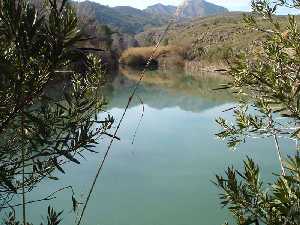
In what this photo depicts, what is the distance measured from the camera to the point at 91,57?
2918 millimetres

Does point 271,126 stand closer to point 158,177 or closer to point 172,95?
point 158,177

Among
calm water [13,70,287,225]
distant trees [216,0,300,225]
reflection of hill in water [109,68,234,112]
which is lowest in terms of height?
reflection of hill in water [109,68,234,112]

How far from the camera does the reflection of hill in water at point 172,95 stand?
1278 inches

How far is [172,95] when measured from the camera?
37.6 meters

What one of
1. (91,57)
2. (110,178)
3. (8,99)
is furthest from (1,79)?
(110,178)

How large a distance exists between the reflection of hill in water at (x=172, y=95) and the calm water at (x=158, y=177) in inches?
293

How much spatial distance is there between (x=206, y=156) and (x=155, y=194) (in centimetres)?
421

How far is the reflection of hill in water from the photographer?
32.5 meters

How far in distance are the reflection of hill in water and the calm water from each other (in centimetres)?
743

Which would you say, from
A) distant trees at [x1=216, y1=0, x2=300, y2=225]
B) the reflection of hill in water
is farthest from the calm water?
distant trees at [x1=216, y1=0, x2=300, y2=225]

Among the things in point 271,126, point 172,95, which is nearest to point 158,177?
point 271,126

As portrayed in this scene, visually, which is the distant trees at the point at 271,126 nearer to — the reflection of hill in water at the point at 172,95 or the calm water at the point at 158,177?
the calm water at the point at 158,177

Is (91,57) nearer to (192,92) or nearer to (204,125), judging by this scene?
(204,125)

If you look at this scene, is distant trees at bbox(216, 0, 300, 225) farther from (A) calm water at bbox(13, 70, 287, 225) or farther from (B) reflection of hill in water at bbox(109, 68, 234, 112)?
(B) reflection of hill in water at bbox(109, 68, 234, 112)
